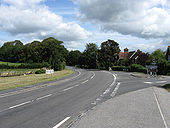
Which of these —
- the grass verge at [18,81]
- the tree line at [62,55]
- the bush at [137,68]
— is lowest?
the grass verge at [18,81]

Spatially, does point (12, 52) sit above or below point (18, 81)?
above

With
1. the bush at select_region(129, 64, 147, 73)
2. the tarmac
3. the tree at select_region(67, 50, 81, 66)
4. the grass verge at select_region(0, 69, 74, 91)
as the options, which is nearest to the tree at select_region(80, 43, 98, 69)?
the bush at select_region(129, 64, 147, 73)

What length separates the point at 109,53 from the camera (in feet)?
231

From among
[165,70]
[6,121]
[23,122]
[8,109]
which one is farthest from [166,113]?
[165,70]

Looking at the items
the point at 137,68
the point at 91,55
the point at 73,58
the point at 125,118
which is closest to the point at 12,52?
the point at 91,55

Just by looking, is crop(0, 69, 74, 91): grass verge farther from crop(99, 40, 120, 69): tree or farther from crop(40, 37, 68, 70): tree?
crop(99, 40, 120, 69): tree

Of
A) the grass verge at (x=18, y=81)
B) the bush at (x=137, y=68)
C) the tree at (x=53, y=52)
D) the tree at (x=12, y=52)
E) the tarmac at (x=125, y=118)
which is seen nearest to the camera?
the tarmac at (x=125, y=118)

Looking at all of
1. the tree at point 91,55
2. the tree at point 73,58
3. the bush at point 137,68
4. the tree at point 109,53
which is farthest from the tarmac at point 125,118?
the tree at point 73,58

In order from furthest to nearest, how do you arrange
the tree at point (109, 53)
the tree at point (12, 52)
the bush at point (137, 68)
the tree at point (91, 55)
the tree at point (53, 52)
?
the tree at point (12, 52), the tree at point (91, 55), the tree at point (109, 53), the tree at point (53, 52), the bush at point (137, 68)

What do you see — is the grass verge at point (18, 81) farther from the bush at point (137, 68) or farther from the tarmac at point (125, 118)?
the bush at point (137, 68)

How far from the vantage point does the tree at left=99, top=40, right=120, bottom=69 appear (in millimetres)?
69812

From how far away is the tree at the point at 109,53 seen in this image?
69812mm

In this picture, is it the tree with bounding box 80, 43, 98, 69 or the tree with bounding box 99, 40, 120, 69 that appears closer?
the tree with bounding box 99, 40, 120, 69

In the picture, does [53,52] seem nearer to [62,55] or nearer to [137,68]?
[62,55]
